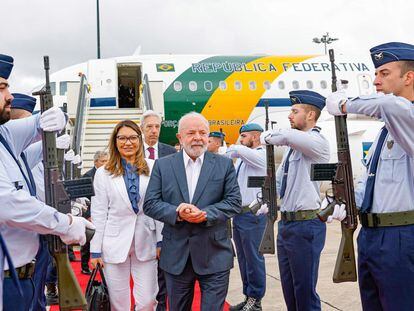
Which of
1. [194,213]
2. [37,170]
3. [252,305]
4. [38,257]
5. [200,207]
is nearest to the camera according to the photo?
[38,257]

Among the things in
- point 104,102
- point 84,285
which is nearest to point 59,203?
point 84,285

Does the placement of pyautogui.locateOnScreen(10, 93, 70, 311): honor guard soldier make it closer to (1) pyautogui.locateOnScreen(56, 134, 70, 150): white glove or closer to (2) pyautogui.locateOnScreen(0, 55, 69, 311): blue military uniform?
(1) pyautogui.locateOnScreen(56, 134, 70, 150): white glove

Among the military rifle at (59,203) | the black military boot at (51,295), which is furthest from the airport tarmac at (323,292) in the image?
the military rifle at (59,203)

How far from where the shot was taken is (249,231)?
6.00 meters

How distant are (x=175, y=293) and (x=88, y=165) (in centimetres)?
990

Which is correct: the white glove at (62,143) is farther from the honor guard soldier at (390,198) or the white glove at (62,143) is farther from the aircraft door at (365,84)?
the aircraft door at (365,84)

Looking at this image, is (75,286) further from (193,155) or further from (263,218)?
(263,218)

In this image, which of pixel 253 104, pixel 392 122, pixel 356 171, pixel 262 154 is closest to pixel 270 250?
pixel 262 154

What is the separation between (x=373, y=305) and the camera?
10.8 feet

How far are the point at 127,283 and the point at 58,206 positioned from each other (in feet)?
4.04

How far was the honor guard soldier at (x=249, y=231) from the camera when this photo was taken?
19.1 ft

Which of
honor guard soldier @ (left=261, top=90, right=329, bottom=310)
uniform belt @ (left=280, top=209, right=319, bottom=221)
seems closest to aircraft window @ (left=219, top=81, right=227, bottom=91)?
honor guard soldier @ (left=261, top=90, right=329, bottom=310)

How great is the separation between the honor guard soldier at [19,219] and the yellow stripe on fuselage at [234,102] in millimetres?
12802

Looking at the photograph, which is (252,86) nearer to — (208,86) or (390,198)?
(208,86)
